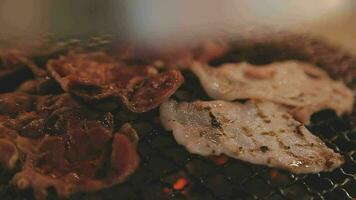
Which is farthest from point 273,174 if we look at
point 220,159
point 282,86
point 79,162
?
point 79,162

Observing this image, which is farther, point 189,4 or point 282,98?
point 189,4

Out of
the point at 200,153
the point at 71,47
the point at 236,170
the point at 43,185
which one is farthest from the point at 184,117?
the point at 71,47

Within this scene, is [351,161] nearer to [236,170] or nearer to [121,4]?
[236,170]

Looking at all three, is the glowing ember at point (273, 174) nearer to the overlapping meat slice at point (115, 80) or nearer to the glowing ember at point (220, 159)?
the glowing ember at point (220, 159)

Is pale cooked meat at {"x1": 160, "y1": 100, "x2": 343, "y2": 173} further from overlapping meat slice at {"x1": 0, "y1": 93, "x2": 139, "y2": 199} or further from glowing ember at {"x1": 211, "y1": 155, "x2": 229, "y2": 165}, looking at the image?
overlapping meat slice at {"x1": 0, "y1": 93, "x2": 139, "y2": 199}

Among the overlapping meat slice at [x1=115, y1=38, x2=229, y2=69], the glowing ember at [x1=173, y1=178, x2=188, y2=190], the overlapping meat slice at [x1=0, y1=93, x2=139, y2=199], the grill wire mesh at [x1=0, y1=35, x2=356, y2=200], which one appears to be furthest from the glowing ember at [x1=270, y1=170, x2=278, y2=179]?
the overlapping meat slice at [x1=115, y1=38, x2=229, y2=69]

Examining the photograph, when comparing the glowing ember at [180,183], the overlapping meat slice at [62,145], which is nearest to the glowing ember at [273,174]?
the glowing ember at [180,183]
